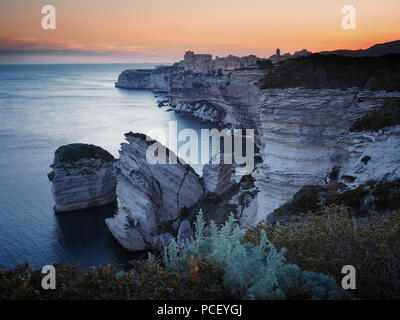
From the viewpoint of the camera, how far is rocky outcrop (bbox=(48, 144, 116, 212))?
32344 mm

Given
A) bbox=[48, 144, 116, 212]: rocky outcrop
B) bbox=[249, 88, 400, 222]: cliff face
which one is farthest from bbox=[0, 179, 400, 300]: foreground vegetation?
bbox=[48, 144, 116, 212]: rocky outcrop

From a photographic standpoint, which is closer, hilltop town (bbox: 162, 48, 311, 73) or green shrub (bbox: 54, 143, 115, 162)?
green shrub (bbox: 54, 143, 115, 162)

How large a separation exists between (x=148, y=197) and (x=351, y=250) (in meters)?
21.7

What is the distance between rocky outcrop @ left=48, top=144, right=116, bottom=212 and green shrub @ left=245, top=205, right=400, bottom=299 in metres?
28.4

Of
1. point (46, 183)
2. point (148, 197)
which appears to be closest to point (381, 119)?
point (148, 197)

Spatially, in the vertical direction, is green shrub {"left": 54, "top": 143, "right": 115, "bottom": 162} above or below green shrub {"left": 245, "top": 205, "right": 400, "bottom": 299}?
below

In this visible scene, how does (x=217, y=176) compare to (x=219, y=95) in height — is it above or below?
below

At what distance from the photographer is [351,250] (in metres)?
6.49

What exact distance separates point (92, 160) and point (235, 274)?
3156cm

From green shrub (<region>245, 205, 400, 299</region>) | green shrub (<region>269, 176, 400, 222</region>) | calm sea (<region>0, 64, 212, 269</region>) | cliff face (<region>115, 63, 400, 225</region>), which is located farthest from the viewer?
calm sea (<region>0, 64, 212, 269</region>)

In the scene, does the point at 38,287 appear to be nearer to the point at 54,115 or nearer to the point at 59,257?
the point at 59,257

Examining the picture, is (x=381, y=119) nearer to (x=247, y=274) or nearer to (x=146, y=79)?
(x=247, y=274)

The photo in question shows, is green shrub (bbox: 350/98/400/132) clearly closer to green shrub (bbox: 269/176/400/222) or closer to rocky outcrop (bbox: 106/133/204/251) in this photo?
green shrub (bbox: 269/176/400/222)

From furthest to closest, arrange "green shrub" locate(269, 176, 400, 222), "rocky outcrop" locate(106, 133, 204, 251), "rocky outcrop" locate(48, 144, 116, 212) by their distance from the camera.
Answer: "rocky outcrop" locate(48, 144, 116, 212) < "rocky outcrop" locate(106, 133, 204, 251) < "green shrub" locate(269, 176, 400, 222)
